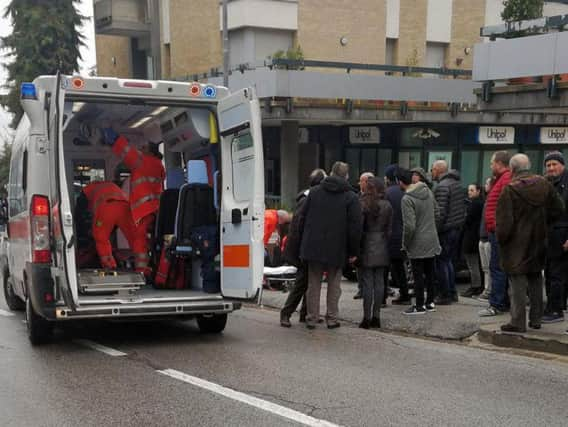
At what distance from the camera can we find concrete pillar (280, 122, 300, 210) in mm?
22844

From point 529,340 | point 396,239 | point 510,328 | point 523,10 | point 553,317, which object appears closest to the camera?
point 529,340

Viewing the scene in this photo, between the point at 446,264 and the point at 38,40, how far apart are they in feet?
105

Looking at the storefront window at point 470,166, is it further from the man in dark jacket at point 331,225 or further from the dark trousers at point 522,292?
the dark trousers at point 522,292

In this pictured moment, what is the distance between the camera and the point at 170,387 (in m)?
5.91

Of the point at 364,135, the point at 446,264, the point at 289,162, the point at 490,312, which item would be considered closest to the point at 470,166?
the point at 364,135

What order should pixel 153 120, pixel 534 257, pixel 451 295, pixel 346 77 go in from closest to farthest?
pixel 534 257 < pixel 451 295 < pixel 153 120 < pixel 346 77

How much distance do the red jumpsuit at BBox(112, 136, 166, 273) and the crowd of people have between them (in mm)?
2007

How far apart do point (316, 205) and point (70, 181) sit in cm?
471

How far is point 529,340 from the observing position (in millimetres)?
7180

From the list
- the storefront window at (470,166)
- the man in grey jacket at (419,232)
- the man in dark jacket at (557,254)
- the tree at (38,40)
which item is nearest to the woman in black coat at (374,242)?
the man in grey jacket at (419,232)

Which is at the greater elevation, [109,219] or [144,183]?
[144,183]

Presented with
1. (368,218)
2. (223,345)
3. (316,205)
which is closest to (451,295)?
(368,218)

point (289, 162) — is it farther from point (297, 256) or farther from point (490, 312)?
point (490, 312)

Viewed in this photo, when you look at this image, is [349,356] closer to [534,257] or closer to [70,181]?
[534,257]
